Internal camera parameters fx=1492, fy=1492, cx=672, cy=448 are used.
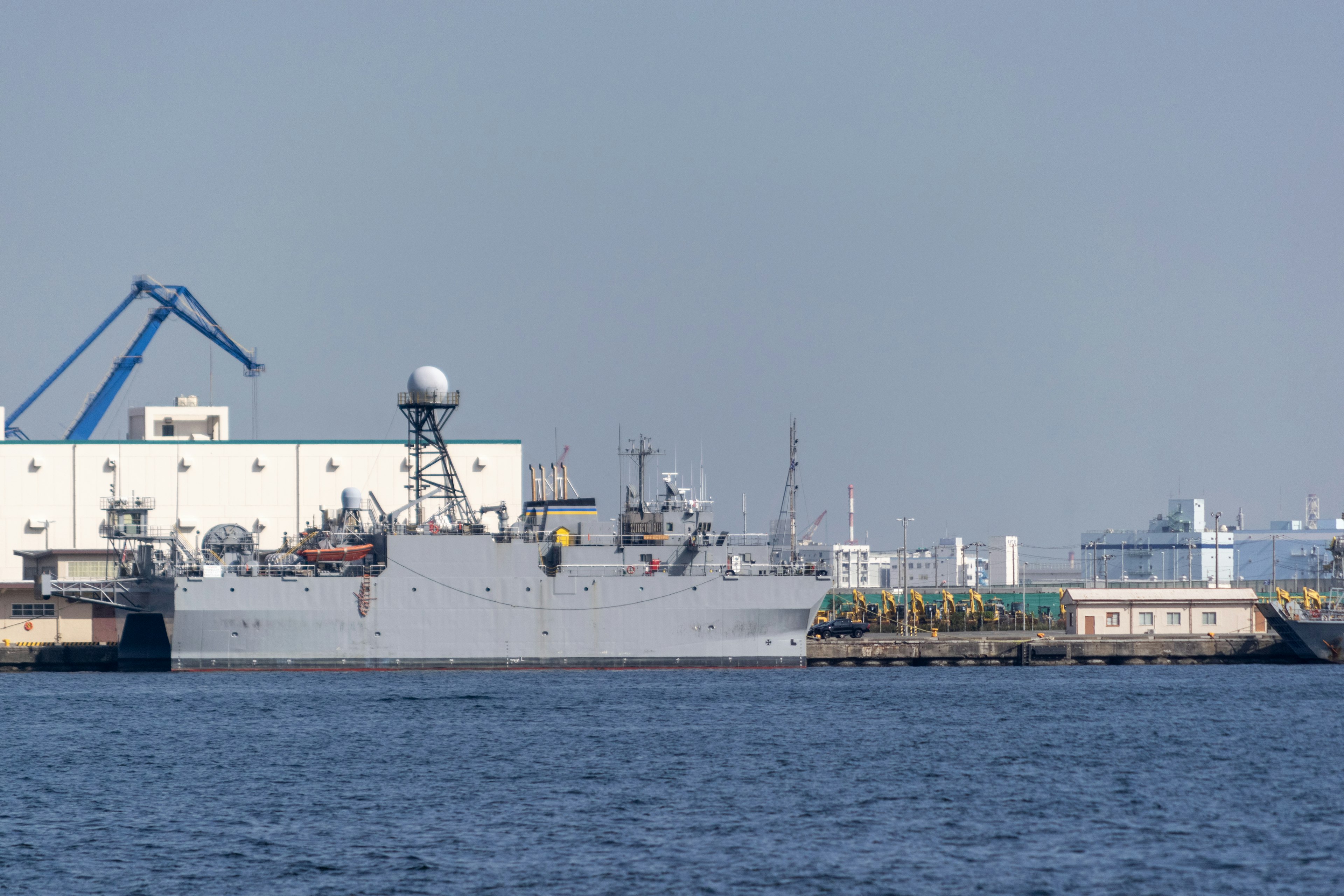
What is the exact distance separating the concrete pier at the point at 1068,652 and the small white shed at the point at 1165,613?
244cm

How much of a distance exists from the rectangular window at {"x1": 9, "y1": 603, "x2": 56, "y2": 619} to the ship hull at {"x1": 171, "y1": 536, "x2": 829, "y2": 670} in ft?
33.0

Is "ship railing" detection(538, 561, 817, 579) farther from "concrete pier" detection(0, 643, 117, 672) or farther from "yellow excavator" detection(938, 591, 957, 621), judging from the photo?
"yellow excavator" detection(938, 591, 957, 621)

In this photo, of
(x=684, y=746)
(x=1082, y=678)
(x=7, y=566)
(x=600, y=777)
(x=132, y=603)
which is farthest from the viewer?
(x=7, y=566)

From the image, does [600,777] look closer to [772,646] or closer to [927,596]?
[772,646]

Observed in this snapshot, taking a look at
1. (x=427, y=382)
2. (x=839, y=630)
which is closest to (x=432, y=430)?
(x=427, y=382)

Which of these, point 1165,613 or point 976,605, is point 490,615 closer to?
point 1165,613

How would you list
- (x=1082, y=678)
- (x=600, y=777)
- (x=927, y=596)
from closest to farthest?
1. (x=600, y=777)
2. (x=1082, y=678)
3. (x=927, y=596)

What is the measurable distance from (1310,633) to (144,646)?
164ft

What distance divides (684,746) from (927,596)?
75.0m

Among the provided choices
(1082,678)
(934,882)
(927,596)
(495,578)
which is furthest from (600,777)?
(927,596)

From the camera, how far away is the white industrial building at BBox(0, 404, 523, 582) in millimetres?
75125

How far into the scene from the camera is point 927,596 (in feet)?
368

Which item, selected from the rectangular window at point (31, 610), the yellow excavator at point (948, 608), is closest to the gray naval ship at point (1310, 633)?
the yellow excavator at point (948, 608)

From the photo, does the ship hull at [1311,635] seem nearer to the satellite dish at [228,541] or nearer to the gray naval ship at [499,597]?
the gray naval ship at [499,597]
